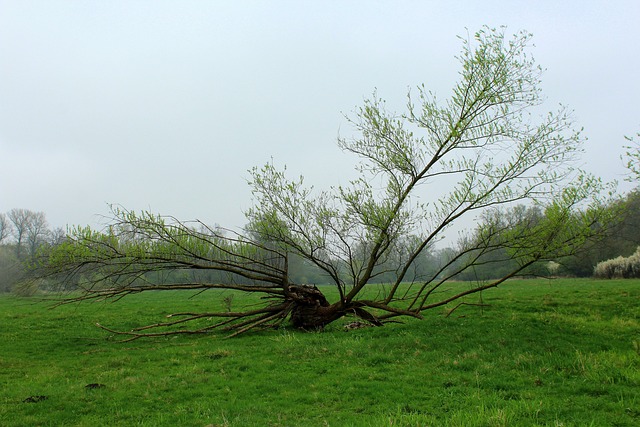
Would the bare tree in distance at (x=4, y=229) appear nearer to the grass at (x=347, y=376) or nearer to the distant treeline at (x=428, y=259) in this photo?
the distant treeline at (x=428, y=259)

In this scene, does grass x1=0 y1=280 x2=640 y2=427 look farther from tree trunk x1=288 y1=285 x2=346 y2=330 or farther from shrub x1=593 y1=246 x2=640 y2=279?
shrub x1=593 y1=246 x2=640 y2=279

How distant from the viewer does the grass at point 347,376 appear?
6.45 m

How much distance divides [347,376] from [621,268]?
34822mm

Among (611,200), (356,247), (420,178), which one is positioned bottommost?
(356,247)

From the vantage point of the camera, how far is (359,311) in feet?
50.6

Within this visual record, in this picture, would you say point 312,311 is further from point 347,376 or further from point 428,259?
point 428,259

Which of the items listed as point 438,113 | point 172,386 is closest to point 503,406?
point 172,386

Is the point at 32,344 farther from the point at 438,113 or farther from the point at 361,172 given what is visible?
the point at 438,113

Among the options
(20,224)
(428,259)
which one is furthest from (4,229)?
(428,259)

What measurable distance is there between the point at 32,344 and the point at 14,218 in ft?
211

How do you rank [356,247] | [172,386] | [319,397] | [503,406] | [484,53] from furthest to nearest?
[356,247] < [484,53] < [172,386] < [319,397] < [503,406]

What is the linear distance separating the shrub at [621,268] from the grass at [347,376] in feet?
75.3

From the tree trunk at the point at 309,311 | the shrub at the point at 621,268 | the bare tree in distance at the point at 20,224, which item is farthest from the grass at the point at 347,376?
the bare tree in distance at the point at 20,224

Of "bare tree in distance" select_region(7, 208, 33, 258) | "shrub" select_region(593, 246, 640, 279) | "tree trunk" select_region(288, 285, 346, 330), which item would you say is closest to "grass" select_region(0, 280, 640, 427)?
"tree trunk" select_region(288, 285, 346, 330)
